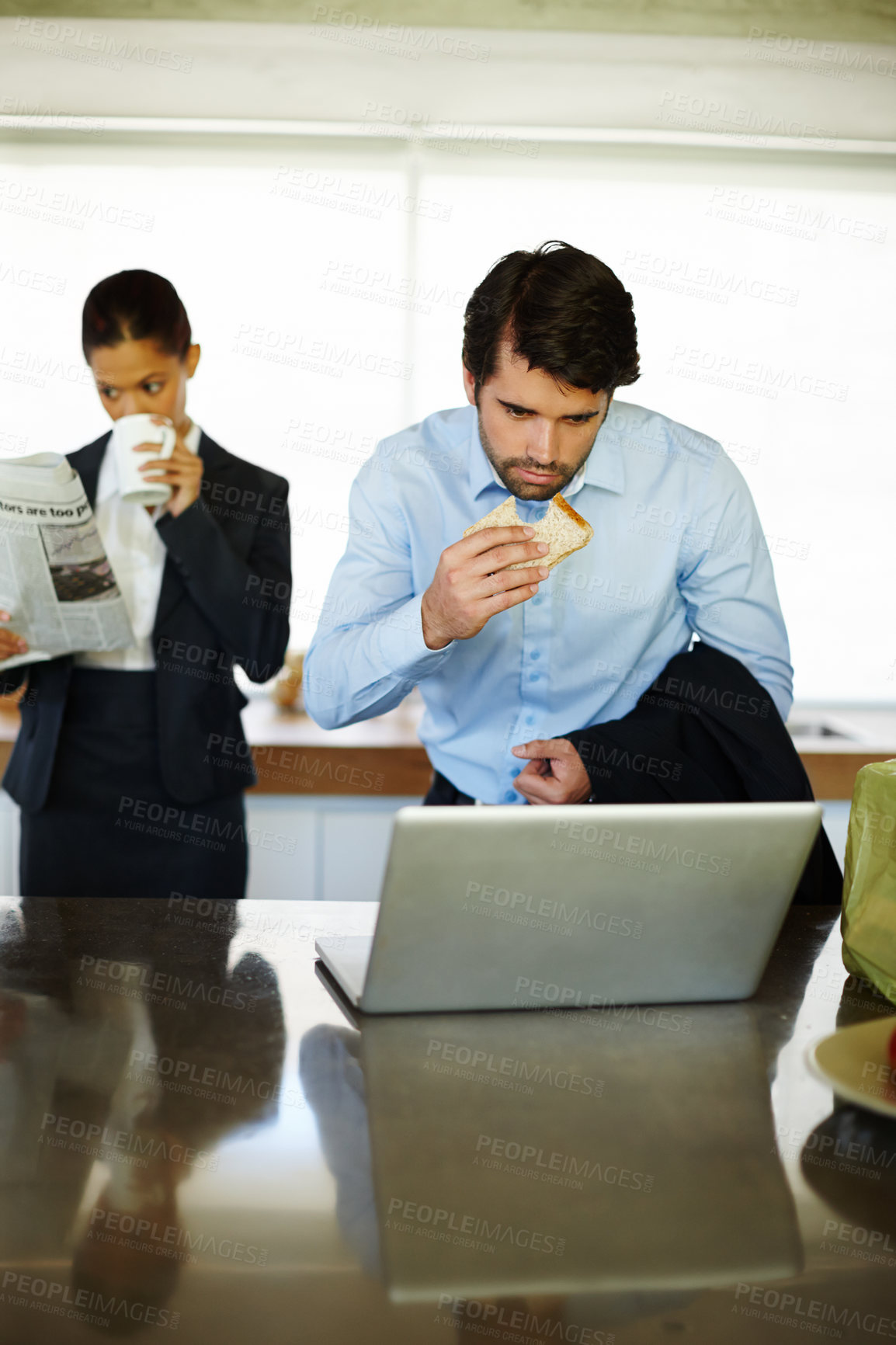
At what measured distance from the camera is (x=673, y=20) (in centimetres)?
327

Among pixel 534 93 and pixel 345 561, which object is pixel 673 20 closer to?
pixel 534 93

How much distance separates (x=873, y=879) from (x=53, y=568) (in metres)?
1.44

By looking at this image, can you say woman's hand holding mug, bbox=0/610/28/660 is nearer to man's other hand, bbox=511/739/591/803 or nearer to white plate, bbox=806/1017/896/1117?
man's other hand, bbox=511/739/591/803

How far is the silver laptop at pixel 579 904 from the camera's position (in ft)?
3.59

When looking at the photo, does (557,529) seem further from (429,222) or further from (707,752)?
(429,222)

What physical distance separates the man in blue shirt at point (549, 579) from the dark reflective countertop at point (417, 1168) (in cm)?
72

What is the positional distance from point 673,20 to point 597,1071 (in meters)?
3.11

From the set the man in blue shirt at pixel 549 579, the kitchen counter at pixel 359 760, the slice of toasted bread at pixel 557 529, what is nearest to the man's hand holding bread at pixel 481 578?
the slice of toasted bread at pixel 557 529

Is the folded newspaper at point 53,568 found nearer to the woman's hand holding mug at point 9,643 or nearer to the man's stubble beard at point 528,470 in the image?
the woman's hand holding mug at point 9,643

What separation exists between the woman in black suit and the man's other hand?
0.76 meters

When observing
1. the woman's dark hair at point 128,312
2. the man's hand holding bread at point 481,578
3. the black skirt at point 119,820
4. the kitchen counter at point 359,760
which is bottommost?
the kitchen counter at point 359,760

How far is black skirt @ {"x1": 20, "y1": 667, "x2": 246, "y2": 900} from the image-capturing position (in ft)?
7.18

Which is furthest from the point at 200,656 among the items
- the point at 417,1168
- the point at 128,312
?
the point at 417,1168

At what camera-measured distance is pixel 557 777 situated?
5.33ft
